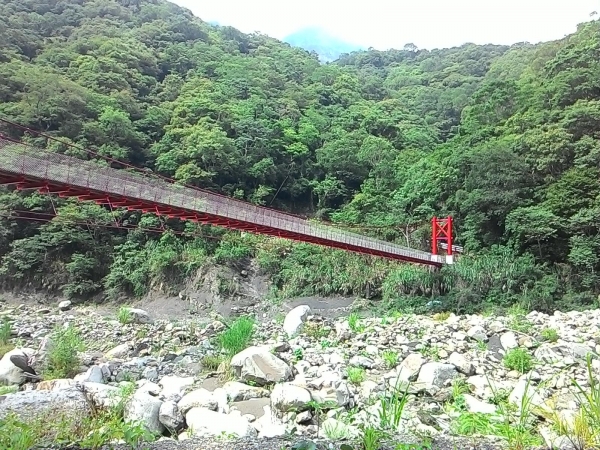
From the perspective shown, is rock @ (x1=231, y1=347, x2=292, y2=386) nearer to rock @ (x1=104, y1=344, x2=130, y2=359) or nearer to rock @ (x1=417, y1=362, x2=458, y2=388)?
rock @ (x1=417, y1=362, x2=458, y2=388)

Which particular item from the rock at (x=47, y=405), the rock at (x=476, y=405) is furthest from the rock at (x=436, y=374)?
the rock at (x=47, y=405)

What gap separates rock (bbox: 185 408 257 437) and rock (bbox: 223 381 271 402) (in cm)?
65

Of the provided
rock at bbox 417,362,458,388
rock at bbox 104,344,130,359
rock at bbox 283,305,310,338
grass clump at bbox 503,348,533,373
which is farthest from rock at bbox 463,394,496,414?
rock at bbox 104,344,130,359

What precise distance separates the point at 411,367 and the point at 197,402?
2.48 m

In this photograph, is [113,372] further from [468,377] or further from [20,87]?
[20,87]

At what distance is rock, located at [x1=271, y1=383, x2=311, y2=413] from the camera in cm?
368

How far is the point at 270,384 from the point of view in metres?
4.75

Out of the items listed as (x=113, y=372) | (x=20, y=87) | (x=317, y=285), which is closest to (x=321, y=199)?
(x=317, y=285)

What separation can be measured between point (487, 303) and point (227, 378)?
8011 mm

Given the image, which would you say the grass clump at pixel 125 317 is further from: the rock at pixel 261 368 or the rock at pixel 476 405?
the rock at pixel 476 405

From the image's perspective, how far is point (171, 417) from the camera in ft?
11.7

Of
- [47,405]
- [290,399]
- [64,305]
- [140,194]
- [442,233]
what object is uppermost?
[140,194]

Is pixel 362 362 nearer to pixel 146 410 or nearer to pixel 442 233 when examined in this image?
pixel 146 410

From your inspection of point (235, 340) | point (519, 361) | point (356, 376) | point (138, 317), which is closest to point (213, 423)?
point (356, 376)
